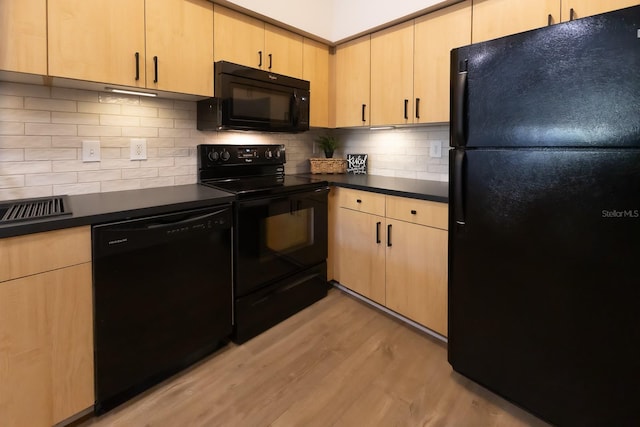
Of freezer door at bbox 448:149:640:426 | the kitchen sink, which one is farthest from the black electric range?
freezer door at bbox 448:149:640:426

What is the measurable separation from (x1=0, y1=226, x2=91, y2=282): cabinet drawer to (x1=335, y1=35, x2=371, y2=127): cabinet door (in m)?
2.01

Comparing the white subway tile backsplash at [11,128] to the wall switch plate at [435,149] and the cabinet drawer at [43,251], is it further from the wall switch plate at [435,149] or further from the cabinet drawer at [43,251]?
the wall switch plate at [435,149]

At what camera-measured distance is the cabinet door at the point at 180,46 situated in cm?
179

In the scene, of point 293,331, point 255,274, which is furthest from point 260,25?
point 293,331

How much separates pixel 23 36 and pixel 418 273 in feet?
7.28

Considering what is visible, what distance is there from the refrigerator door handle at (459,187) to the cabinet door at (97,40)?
160 centimetres

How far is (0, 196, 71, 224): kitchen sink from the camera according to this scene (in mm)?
1311

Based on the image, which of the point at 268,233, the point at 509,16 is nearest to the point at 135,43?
the point at 268,233

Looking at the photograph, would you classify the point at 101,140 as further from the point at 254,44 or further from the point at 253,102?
the point at 254,44

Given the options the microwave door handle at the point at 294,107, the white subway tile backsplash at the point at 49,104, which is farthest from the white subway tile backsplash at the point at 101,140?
the microwave door handle at the point at 294,107

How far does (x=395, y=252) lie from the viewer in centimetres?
221

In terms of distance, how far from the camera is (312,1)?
100 inches

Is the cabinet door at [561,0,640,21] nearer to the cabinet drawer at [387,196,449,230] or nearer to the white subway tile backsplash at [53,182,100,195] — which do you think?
the cabinet drawer at [387,196,449,230]

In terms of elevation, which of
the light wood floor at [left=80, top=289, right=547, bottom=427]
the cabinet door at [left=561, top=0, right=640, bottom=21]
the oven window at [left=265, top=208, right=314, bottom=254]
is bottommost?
the light wood floor at [left=80, top=289, right=547, bottom=427]
